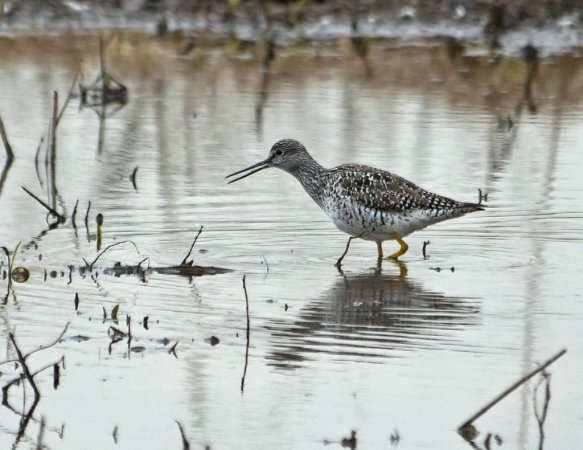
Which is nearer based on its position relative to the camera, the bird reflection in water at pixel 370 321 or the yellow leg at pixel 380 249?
the bird reflection in water at pixel 370 321

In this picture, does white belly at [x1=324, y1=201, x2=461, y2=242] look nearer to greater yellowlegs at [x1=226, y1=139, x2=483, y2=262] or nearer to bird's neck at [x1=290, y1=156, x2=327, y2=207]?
greater yellowlegs at [x1=226, y1=139, x2=483, y2=262]

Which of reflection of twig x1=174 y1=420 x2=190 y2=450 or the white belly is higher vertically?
the white belly

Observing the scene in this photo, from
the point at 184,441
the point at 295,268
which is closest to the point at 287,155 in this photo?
the point at 295,268

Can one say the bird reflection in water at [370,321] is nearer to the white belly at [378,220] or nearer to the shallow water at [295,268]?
the shallow water at [295,268]

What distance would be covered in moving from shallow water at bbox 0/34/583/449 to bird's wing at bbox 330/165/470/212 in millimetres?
371

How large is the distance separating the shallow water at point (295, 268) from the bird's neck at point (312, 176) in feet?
0.92

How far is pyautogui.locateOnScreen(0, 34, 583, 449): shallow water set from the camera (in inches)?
218

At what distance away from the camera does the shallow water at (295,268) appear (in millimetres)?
5539

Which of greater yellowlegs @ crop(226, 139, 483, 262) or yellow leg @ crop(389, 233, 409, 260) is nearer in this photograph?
greater yellowlegs @ crop(226, 139, 483, 262)

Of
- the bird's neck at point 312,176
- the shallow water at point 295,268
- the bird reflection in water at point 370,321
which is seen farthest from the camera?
the bird's neck at point 312,176

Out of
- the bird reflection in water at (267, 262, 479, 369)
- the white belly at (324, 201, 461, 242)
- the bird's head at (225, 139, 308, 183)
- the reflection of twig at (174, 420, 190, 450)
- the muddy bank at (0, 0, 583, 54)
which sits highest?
the muddy bank at (0, 0, 583, 54)

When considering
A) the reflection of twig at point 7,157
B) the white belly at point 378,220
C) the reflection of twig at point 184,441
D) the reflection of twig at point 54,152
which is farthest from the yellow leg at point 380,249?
the reflection of twig at point 184,441

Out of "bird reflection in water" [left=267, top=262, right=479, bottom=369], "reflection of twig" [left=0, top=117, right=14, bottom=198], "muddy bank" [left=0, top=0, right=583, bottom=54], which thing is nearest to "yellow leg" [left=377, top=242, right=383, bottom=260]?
"bird reflection in water" [left=267, top=262, right=479, bottom=369]

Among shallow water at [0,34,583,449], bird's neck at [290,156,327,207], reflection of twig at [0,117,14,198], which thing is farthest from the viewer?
reflection of twig at [0,117,14,198]
